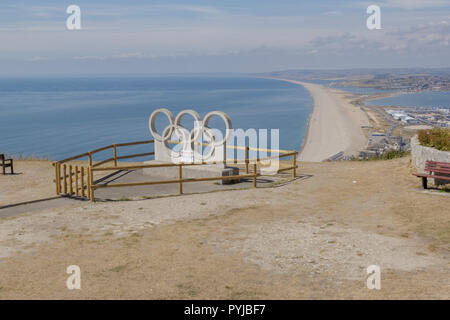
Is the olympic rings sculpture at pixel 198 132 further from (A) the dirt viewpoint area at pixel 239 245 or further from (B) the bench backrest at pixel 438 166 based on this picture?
(B) the bench backrest at pixel 438 166

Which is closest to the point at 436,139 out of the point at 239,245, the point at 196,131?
the point at 196,131

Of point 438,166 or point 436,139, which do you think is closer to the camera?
point 438,166

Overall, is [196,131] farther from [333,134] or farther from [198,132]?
[333,134]

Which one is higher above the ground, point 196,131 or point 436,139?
point 196,131

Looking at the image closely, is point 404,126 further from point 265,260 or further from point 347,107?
point 265,260

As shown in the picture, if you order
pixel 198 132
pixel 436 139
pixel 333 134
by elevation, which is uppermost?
pixel 198 132

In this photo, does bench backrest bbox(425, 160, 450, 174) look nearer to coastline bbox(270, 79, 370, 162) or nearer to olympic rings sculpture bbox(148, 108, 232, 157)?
olympic rings sculpture bbox(148, 108, 232, 157)
